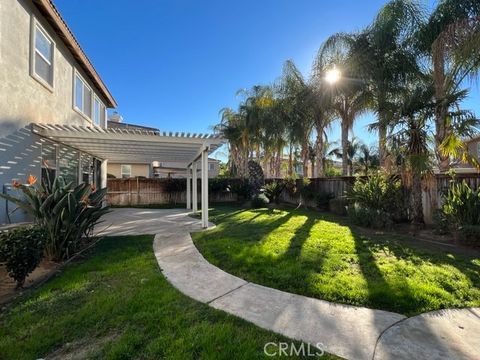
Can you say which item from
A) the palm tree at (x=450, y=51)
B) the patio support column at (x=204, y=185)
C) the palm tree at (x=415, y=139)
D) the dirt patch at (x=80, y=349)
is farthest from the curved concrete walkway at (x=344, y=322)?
the palm tree at (x=450, y=51)

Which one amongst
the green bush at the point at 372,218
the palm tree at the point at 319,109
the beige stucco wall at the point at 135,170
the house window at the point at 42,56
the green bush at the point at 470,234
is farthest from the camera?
the beige stucco wall at the point at 135,170

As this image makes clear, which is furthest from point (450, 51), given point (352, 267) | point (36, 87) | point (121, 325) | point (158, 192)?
point (158, 192)

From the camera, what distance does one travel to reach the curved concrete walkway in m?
2.60

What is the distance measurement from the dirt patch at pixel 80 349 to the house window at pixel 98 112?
12.7m

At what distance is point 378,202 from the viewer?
9508 millimetres

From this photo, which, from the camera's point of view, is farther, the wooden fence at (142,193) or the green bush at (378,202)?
the wooden fence at (142,193)

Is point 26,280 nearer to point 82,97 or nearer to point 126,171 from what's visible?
point 82,97

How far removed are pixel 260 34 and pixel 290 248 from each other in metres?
10.3

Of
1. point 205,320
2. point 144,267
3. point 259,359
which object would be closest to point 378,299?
point 259,359

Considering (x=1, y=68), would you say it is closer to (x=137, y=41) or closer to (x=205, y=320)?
(x=205, y=320)

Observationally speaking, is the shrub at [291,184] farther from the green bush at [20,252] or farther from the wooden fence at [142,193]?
the green bush at [20,252]

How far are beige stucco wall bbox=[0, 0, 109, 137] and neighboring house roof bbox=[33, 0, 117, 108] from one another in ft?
0.56

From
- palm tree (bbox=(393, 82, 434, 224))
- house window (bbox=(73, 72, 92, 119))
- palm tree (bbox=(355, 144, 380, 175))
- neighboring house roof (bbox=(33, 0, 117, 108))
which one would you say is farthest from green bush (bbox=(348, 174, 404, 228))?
palm tree (bbox=(355, 144, 380, 175))

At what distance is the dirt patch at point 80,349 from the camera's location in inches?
102
